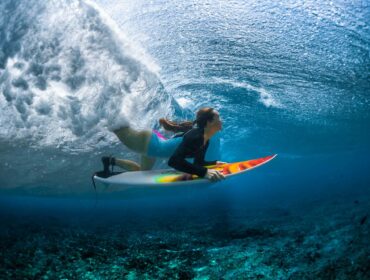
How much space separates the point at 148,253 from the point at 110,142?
8907 mm

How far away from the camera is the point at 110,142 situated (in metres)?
14.7

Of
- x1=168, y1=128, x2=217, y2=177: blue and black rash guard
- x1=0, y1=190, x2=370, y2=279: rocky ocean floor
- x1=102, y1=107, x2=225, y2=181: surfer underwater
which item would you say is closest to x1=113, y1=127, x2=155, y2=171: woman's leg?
x1=102, y1=107, x2=225, y2=181: surfer underwater

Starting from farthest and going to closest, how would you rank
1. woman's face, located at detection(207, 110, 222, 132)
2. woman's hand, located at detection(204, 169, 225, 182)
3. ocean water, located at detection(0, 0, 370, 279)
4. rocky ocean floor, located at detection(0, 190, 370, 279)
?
ocean water, located at detection(0, 0, 370, 279) → woman's face, located at detection(207, 110, 222, 132) → woman's hand, located at detection(204, 169, 225, 182) → rocky ocean floor, located at detection(0, 190, 370, 279)

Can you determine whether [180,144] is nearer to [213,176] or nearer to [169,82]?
[213,176]

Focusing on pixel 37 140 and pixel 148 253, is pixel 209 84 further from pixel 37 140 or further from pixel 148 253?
pixel 37 140

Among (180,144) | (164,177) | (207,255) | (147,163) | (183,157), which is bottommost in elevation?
(207,255)

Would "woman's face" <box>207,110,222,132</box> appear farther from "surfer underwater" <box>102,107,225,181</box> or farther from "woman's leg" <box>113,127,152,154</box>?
"woman's leg" <box>113,127,152,154</box>

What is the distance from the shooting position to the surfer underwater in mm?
5027

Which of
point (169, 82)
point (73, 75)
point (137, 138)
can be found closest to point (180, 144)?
point (137, 138)

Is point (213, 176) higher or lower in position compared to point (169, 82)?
lower

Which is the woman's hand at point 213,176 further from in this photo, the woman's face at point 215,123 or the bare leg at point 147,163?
the bare leg at point 147,163

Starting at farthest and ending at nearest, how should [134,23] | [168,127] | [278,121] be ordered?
[278,121] < [134,23] < [168,127]

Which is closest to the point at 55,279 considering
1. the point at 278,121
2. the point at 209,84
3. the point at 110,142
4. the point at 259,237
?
the point at 259,237

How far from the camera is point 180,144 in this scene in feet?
16.7
